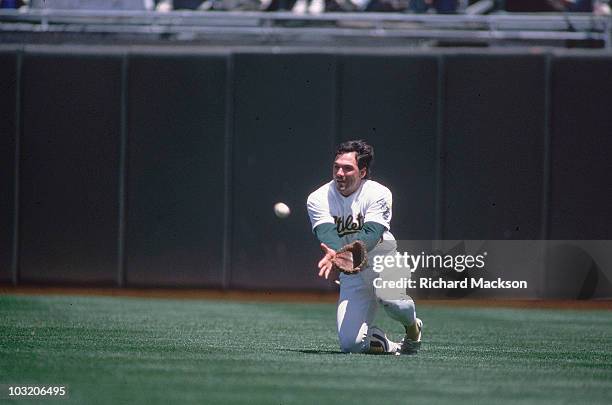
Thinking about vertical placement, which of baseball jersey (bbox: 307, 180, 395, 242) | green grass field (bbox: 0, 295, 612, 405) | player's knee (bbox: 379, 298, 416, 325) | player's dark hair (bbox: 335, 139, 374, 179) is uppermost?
player's dark hair (bbox: 335, 139, 374, 179)

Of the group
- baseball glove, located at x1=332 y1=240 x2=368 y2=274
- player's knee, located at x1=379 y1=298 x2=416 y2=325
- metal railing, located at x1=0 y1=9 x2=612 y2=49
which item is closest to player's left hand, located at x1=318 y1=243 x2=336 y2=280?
baseball glove, located at x1=332 y1=240 x2=368 y2=274

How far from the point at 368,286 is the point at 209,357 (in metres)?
1.31

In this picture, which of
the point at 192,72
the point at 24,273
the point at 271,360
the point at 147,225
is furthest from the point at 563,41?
the point at 271,360

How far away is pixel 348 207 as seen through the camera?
8.11 meters

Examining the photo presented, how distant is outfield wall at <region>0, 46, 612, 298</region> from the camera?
→ 46.9 ft

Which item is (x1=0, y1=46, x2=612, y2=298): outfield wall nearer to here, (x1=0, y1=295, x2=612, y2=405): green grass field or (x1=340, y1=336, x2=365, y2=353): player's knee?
Answer: (x1=0, y1=295, x2=612, y2=405): green grass field

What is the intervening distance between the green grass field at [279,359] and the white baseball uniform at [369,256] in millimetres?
219

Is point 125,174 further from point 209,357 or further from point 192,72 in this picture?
point 209,357

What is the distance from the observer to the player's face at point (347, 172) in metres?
8.02

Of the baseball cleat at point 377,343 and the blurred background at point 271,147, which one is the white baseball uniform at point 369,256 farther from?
the blurred background at point 271,147

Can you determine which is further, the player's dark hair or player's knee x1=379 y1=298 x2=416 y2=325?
the player's dark hair

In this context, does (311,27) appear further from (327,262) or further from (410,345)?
(327,262)

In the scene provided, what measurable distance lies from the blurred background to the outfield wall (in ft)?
0.06

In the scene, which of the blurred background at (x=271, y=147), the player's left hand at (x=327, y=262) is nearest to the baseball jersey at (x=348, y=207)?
the player's left hand at (x=327, y=262)
